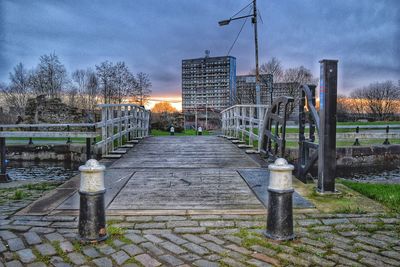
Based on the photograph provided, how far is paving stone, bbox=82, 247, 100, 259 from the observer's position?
3.13 metres

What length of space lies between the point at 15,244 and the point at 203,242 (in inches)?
75.0

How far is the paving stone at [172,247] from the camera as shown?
3229 millimetres

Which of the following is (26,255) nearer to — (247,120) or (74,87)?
(247,120)

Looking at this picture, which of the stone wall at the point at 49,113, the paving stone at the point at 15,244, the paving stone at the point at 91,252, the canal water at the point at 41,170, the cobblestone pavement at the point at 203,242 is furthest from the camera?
the stone wall at the point at 49,113

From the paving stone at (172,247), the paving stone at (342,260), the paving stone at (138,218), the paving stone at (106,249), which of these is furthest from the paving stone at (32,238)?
the paving stone at (342,260)

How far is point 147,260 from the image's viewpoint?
3029 mm

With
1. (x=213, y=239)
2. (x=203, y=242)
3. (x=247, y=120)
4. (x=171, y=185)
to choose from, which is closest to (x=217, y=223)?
(x=213, y=239)

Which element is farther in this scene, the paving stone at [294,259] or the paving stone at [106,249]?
the paving stone at [106,249]

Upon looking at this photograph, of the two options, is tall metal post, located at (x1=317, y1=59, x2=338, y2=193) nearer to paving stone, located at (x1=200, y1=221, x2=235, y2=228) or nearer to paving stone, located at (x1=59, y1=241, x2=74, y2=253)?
paving stone, located at (x1=200, y1=221, x2=235, y2=228)

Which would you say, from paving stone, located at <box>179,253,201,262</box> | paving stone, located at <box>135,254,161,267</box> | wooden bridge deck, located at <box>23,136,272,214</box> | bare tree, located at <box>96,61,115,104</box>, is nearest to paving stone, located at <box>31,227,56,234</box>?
wooden bridge deck, located at <box>23,136,272,214</box>

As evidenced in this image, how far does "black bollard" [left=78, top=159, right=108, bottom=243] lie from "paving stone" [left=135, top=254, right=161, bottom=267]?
597 mm

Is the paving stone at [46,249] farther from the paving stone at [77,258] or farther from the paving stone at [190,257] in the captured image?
the paving stone at [190,257]

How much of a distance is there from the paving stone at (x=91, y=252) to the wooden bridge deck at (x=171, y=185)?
3.92 feet

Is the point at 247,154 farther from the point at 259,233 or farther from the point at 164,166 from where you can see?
the point at 259,233
